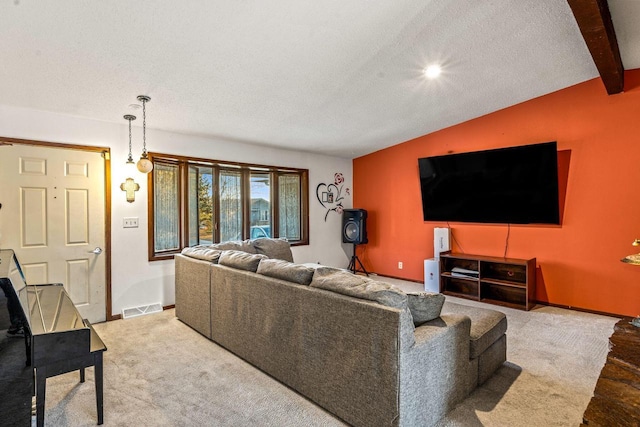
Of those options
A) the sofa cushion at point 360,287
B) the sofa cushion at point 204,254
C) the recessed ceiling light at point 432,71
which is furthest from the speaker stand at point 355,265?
the sofa cushion at point 360,287

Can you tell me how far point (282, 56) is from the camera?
2.67 m

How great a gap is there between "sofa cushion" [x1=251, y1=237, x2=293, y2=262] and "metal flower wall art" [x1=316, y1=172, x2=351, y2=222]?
1714 mm

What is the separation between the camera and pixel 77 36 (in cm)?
217

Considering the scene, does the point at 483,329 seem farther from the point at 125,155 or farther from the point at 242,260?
the point at 125,155

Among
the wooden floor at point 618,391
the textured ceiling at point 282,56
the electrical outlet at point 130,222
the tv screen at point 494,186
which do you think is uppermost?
the textured ceiling at point 282,56

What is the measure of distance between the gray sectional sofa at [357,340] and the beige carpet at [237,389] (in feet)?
0.37

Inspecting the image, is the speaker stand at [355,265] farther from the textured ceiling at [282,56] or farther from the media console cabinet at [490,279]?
the textured ceiling at [282,56]

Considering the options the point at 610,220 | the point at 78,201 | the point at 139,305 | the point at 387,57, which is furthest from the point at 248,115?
the point at 610,220

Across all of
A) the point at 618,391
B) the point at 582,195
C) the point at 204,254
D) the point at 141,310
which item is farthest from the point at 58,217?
the point at 582,195

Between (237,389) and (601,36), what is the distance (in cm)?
375

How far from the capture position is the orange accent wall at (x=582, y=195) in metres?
3.65

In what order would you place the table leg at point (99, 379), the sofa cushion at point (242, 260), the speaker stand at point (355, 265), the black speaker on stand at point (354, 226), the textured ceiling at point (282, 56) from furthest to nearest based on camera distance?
the speaker stand at point (355, 265) < the black speaker on stand at point (354, 226) < the sofa cushion at point (242, 260) < the textured ceiling at point (282, 56) < the table leg at point (99, 379)

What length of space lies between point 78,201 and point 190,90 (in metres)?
1.76

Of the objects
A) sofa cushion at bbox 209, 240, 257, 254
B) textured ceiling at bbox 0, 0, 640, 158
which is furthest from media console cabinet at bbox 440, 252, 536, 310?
sofa cushion at bbox 209, 240, 257, 254
